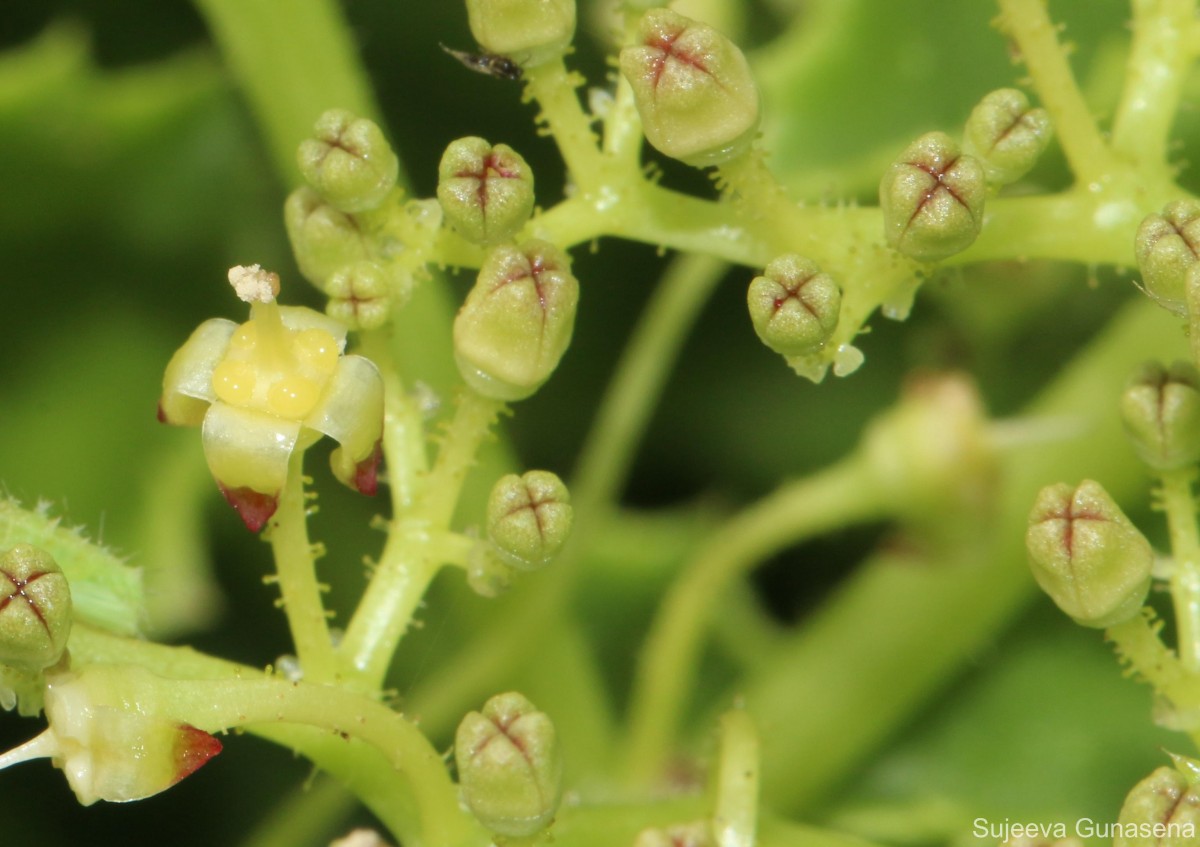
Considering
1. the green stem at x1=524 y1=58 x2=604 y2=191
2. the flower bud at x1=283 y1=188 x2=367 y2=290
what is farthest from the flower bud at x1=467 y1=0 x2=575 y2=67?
the flower bud at x1=283 y1=188 x2=367 y2=290

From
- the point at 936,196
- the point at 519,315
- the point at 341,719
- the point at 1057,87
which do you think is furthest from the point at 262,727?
the point at 1057,87

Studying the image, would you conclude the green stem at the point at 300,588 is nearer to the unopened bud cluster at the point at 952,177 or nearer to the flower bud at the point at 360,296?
the flower bud at the point at 360,296

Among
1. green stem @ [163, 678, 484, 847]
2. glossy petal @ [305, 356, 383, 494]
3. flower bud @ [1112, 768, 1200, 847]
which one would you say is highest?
glossy petal @ [305, 356, 383, 494]

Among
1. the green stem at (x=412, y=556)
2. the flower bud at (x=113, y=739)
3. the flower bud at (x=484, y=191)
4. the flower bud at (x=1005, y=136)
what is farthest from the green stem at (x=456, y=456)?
the flower bud at (x=1005, y=136)

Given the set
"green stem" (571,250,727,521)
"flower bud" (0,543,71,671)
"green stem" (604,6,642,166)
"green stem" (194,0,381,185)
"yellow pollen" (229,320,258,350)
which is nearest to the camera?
"flower bud" (0,543,71,671)

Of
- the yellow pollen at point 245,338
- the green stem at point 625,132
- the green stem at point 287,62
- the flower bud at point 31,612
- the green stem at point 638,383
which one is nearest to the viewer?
the flower bud at point 31,612

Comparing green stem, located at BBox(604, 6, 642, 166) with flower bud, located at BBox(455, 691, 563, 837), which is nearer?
flower bud, located at BBox(455, 691, 563, 837)

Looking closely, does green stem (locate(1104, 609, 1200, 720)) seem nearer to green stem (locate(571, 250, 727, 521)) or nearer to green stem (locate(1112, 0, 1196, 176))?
green stem (locate(1112, 0, 1196, 176))
